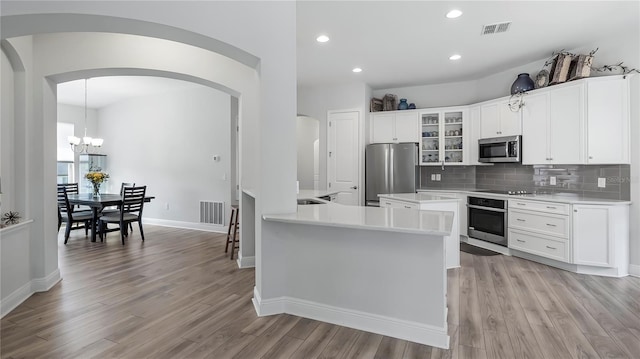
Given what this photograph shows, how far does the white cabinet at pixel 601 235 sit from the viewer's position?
359 cm

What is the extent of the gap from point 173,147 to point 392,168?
4.58m

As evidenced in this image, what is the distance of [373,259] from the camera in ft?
7.84

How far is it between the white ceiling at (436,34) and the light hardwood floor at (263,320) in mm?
2812

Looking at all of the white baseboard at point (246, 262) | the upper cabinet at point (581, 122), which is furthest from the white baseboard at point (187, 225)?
the upper cabinet at point (581, 122)

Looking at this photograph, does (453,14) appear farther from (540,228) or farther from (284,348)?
(284,348)

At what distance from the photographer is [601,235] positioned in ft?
11.9

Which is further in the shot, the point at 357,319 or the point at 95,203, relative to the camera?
the point at 95,203

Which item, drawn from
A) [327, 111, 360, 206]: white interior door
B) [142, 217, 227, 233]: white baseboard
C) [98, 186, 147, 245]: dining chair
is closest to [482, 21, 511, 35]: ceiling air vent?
[327, 111, 360, 206]: white interior door

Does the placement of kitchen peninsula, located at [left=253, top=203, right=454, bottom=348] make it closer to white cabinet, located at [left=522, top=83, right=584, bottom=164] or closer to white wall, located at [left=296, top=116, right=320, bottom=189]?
white cabinet, located at [left=522, top=83, right=584, bottom=164]

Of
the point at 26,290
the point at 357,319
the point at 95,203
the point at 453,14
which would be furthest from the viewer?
the point at 95,203

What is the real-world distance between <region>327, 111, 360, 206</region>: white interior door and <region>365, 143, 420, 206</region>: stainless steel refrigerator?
0.32 metres

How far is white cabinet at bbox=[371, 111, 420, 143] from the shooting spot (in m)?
5.87

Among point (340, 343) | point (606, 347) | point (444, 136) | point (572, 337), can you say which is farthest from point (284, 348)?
point (444, 136)

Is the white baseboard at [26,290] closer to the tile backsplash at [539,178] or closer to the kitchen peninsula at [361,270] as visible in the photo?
the kitchen peninsula at [361,270]
